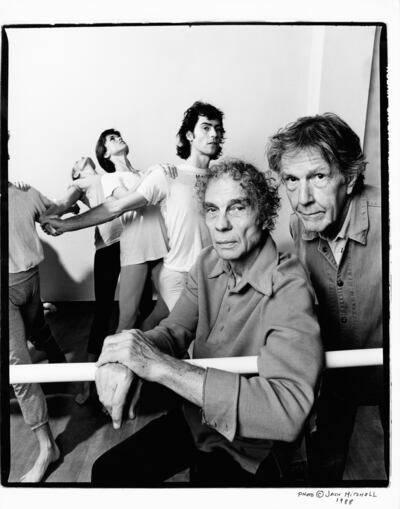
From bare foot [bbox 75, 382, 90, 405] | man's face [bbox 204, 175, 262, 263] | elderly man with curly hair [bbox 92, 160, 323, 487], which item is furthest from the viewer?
bare foot [bbox 75, 382, 90, 405]

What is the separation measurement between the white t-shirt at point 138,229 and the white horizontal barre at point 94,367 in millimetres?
356

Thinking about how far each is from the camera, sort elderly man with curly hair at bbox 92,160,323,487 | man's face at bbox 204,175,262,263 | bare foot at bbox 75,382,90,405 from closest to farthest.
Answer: elderly man with curly hair at bbox 92,160,323,487 → man's face at bbox 204,175,262,263 → bare foot at bbox 75,382,90,405

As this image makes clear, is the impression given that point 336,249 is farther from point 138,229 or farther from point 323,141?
point 138,229

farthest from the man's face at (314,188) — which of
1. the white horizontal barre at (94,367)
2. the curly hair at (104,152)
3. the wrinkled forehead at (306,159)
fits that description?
the curly hair at (104,152)

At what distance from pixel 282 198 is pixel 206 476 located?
36.6 inches

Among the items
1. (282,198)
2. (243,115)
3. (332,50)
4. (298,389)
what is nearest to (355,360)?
(298,389)

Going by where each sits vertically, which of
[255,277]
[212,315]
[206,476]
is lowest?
[206,476]

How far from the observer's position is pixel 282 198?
1415 mm

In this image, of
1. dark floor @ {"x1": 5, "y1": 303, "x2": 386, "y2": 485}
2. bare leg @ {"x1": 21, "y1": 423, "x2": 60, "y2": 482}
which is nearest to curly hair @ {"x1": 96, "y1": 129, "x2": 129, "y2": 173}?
dark floor @ {"x1": 5, "y1": 303, "x2": 386, "y2": 485}

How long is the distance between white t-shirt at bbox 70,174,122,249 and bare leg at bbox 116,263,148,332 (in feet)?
0.34

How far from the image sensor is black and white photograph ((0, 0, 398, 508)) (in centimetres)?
141

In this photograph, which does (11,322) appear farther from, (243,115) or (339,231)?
(339,231)

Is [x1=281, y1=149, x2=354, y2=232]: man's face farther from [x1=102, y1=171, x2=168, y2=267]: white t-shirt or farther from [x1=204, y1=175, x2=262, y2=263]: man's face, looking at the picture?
[x1=102, y1=171, x2=168, y2=267]: white t-shirt

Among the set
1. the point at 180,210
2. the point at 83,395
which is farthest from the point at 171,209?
the point at 83,395
